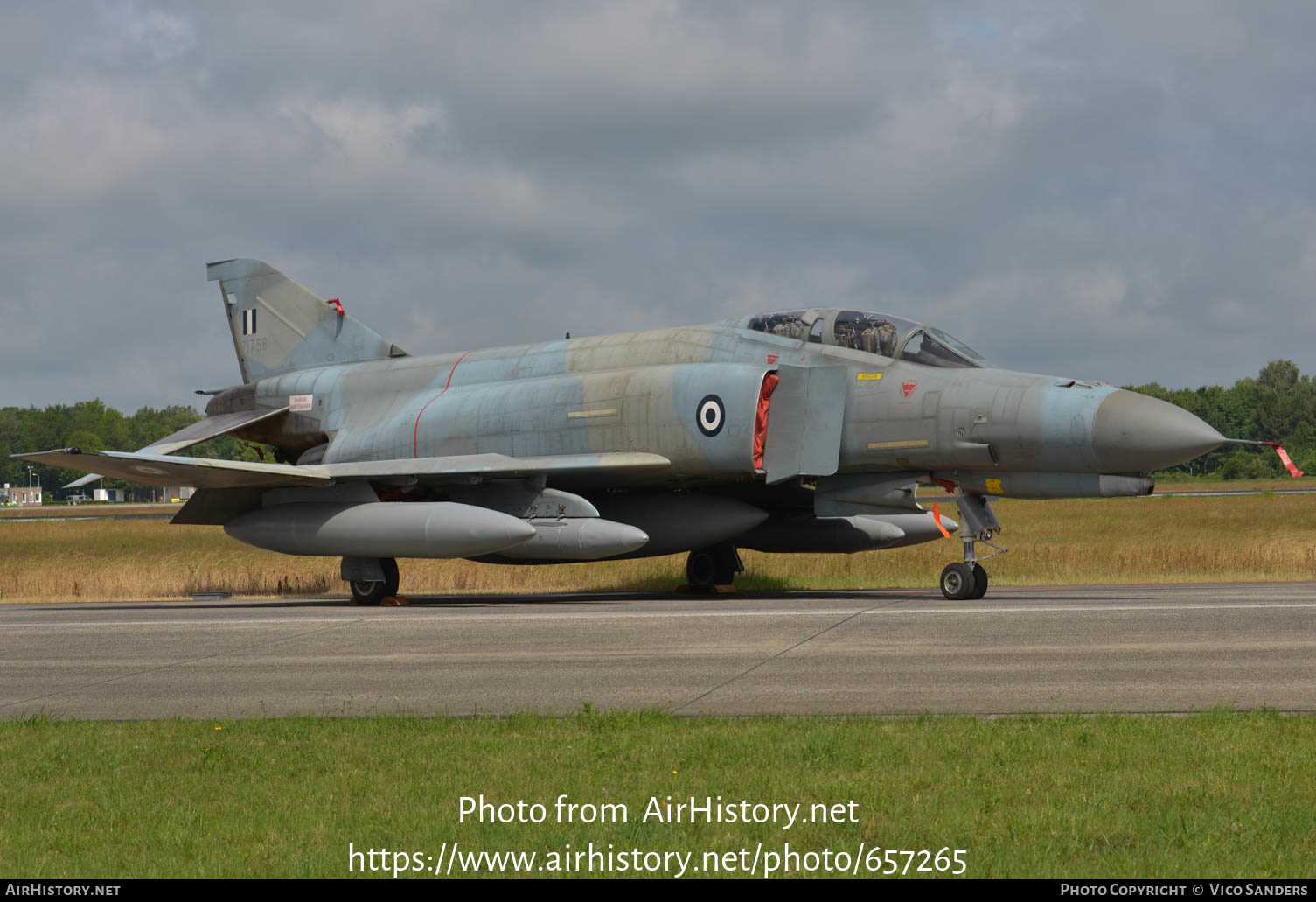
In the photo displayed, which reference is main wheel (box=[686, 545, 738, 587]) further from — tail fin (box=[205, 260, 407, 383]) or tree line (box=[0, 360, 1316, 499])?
tree line (box=[0, 360, 1316, 499])

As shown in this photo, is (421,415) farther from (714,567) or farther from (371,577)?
(714,567)

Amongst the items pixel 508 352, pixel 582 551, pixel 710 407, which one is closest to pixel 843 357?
pixel 710 407

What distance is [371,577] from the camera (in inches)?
744

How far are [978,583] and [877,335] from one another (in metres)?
3.54

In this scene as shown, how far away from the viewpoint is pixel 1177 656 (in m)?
9.71

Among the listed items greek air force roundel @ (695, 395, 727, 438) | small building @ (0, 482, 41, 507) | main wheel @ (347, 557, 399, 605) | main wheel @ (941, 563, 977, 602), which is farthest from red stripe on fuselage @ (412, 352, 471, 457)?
small building @ (0, 482, 41, 507)

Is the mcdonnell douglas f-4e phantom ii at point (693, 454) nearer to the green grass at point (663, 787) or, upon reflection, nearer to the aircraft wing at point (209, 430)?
the aircraft wing at point (209, 430)

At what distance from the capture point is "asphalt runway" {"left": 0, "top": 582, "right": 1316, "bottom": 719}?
27.6ft

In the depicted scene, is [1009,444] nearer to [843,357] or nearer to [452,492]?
[843,357]

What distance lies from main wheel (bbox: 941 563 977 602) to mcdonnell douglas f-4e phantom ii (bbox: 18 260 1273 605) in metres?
0.03

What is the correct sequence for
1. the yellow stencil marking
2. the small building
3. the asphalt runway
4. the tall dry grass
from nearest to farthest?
1. the asphalt runway
2. the yellow stencil marking
3. the tall dry grass
4. the small building

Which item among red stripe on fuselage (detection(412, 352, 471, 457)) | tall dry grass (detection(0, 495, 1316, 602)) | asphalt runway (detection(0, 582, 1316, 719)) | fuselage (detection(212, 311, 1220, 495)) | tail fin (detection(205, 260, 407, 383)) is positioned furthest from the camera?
tail fin (detection(205, 260, 407, 383))

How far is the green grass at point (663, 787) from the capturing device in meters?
4.88

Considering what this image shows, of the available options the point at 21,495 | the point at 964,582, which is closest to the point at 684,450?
the point at 964,582
